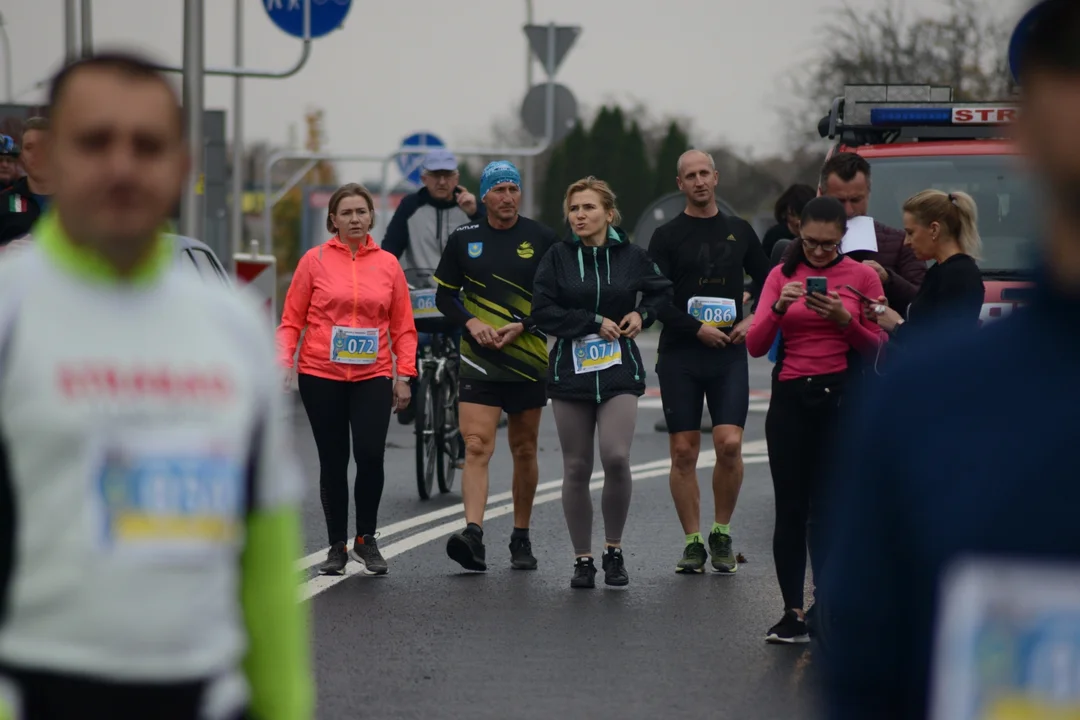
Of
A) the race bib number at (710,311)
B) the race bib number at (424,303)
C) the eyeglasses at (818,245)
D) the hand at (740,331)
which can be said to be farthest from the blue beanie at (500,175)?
the race bib number at (424,303)

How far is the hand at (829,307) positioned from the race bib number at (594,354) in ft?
6.16

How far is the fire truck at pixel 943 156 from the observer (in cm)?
1141

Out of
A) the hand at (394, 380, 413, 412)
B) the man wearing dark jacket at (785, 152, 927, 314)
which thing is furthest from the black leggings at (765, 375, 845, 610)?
the hand at (394, 380, 413, 412)

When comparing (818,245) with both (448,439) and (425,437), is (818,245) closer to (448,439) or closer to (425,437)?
(425,437)

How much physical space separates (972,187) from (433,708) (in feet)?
21.5

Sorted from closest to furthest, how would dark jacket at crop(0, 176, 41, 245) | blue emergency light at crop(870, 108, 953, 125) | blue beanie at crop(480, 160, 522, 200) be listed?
dark jacket at crop(0, 176, 41, 245)
blue beanie at crop(480, 160, 522, 200)
blue emergency light at crop(870, 108, 953, 125)

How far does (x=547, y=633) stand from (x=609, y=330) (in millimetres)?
1839

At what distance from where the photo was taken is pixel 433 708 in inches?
260

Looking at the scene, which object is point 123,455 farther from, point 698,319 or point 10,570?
point 698,319

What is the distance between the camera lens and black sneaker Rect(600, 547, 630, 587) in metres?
9.33

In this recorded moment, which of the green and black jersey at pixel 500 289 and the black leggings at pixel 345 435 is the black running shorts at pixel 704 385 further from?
the black leggings at pixel 345 435

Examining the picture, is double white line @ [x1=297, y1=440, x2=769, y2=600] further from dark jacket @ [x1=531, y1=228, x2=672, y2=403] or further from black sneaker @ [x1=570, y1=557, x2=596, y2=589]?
dark jacket @ [x1=531, y1=228, x2=672, y2=403]

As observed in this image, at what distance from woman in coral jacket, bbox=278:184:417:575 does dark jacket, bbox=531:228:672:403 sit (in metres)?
Answer: 0.81

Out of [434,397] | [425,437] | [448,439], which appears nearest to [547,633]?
[425,437]
